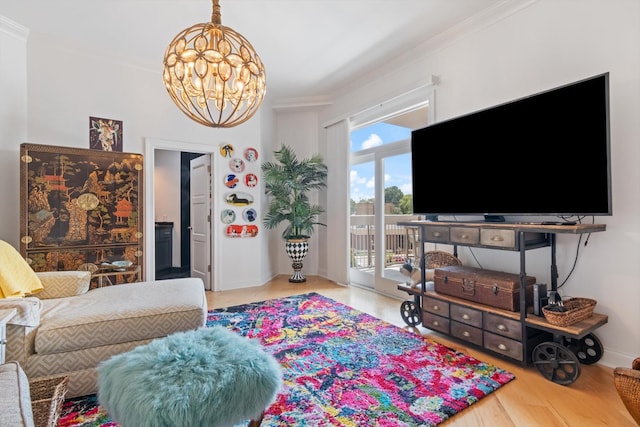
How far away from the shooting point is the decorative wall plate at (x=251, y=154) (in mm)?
4648

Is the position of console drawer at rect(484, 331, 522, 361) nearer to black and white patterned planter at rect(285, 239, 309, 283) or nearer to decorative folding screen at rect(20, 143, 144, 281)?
black and white patterned planter at rect(285, 239, 309, 283)

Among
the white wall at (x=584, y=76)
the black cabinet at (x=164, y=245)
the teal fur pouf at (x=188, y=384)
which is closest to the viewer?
the teal fur pouf at (x=188, y=384)

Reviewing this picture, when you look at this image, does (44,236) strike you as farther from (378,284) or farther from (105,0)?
(378,284)

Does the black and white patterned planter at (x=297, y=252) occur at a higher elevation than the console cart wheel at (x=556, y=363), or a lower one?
higher

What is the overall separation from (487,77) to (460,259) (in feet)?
5.89

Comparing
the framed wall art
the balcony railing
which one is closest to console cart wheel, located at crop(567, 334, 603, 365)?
the balcony railing

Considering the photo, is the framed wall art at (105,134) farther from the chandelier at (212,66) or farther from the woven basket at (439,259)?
the woven basket at (439,259)

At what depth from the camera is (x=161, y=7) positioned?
2771 millimetres

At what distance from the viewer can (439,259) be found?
3.19m

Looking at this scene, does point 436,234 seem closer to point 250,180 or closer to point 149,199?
point 250,180

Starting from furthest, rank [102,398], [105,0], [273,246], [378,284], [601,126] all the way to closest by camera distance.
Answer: [273,246]
[378,284]
[105,0]
[601,126]
[102,398]

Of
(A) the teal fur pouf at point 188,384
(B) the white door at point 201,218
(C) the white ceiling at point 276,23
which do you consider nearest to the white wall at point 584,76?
(C) the white ceiling at point 276,23

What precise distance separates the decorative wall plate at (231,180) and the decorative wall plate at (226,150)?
298 mm

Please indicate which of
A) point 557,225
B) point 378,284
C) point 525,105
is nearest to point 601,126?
point 525,105
